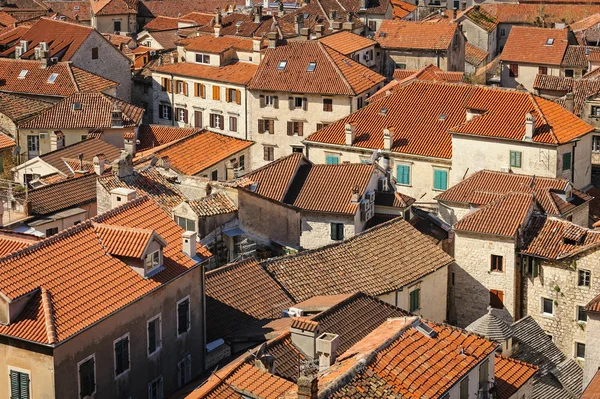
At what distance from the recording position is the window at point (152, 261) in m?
45.0

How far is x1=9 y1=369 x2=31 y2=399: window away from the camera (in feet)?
134

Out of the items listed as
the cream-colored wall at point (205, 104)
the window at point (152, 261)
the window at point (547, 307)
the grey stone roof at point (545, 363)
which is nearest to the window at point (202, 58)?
the cream-colored wall at point (205, 104)

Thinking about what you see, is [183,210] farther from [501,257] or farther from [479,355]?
[479,355]

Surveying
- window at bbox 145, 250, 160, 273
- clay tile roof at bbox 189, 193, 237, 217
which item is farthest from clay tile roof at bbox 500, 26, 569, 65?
window at bbox 145, 250, 160, 273

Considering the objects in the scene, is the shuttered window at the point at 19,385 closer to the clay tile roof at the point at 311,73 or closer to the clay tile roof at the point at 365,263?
the clay tile roof at the point at 365,263

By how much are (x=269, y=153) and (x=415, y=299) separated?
37844mm

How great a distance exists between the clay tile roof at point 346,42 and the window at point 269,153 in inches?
390

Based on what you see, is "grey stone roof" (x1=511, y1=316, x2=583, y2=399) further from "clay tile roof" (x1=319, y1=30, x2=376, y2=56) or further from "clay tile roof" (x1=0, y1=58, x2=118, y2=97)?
"clay tile roof" (x1=0, y1=58, x2=118, y2=97)

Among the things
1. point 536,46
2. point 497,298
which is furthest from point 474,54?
point 497,298

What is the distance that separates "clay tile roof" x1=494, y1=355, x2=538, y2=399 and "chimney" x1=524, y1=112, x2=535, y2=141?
102ft

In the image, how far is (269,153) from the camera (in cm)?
9756

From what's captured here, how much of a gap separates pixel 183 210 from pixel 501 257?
53.7 ft

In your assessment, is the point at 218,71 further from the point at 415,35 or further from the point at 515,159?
the point at 515,159

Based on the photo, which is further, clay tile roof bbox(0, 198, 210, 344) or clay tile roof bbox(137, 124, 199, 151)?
→ clay tile roof bbox(137, 124, 199, 151)
